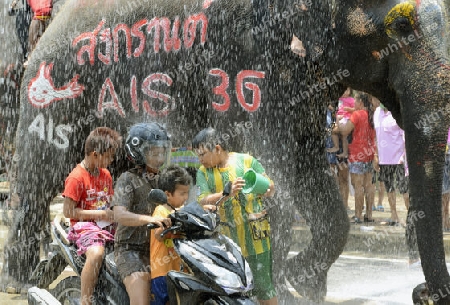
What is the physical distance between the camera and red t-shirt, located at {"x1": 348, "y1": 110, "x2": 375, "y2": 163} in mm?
9641

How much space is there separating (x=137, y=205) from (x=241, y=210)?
0.86 metres

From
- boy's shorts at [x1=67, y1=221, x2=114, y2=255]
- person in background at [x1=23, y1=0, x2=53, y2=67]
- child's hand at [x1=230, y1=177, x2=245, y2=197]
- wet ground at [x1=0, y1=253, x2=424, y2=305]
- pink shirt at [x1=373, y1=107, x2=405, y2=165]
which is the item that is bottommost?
wet ground at [x1=0, y1=253, x2=424, y2=305]

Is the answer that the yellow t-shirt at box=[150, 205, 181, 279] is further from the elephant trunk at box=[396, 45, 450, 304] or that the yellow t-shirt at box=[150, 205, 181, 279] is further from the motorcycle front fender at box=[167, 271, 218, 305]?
the elephant trunk at box=[396, 45, 450, 304]

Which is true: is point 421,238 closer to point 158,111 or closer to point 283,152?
point 283,152

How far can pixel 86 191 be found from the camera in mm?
4695

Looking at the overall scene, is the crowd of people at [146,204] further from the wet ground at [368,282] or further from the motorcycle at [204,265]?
the wet ground at [368,282]

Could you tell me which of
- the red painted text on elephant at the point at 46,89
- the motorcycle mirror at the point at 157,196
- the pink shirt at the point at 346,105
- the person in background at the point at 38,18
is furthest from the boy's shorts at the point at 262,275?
the pink shirt at the point at 346,105

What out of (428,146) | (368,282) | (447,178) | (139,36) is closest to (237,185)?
(428,146)

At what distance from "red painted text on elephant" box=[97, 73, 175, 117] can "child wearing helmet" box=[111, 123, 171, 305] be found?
189 centimetres

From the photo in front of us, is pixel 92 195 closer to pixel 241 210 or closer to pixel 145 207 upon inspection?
pixel 145 207

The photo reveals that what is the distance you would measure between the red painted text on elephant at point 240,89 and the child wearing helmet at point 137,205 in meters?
1.57

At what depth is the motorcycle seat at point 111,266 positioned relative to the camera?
4168mm

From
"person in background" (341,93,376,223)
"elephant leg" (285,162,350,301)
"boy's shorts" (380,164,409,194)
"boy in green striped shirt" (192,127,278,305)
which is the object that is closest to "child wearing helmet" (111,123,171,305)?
"boy in green striped shirt" (192,127,278,305)

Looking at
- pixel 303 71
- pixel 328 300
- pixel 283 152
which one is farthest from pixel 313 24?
pixel 328 300
